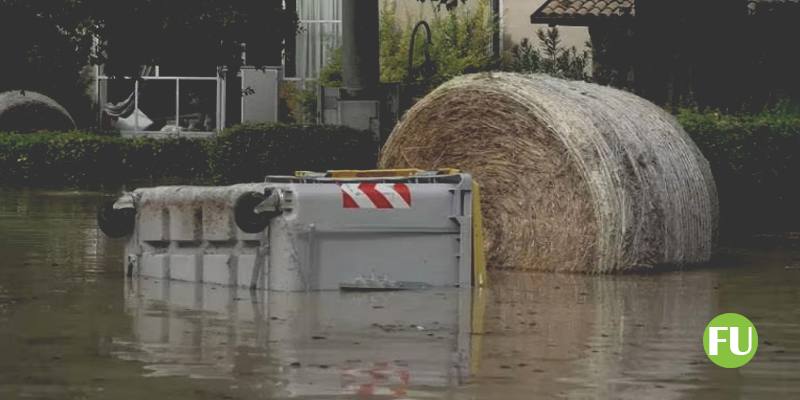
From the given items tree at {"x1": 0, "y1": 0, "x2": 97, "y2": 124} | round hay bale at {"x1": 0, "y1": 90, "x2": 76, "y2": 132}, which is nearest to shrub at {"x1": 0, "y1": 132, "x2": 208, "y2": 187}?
round hay bale at {"x1": 0, "y1": 90, "x2": 76, "y2": 132}

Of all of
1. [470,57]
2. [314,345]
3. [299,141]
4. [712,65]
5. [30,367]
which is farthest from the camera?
[470,57]

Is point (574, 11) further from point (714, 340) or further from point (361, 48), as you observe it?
point (714, 340)

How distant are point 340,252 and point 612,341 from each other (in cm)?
292

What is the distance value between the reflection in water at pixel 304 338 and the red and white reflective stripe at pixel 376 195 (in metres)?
0.60

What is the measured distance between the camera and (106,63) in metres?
20.9

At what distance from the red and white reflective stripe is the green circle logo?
2.40 m

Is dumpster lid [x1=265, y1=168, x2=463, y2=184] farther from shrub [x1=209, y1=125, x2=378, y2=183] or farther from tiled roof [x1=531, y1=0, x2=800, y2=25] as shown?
tiled roof [x1=531, y1=0, x2=800, y2=25]

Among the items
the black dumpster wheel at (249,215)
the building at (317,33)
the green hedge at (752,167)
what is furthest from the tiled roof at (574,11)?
the black dumpster wheel at (249,215)

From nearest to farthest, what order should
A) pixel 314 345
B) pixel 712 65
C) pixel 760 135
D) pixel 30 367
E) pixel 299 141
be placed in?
pixel 30 367 < pixel 314 345 < pixel 760 135 < pixel 299 141 < pixel 712 65

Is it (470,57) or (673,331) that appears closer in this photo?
(673,331)

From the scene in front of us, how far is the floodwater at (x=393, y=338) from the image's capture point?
9.08 metres

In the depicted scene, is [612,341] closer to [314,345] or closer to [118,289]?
[314,345]

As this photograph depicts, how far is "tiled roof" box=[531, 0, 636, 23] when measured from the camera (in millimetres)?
28656

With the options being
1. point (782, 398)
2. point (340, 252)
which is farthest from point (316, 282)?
point (782, 398)
